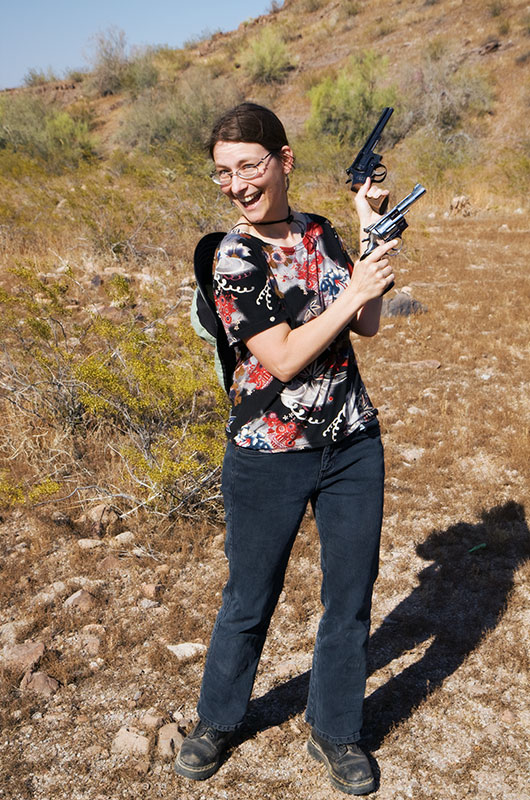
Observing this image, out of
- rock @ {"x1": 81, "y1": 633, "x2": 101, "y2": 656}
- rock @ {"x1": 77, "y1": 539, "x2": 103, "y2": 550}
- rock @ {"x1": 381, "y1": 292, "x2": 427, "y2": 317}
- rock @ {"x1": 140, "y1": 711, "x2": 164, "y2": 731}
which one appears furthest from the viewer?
rock @ {"x1": 381, "y1": 292, "x2": 427, "y2": 317}

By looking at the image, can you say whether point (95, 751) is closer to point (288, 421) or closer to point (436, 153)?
point (288, 421)

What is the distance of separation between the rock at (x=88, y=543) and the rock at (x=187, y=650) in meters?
0.88

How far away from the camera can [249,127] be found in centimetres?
159

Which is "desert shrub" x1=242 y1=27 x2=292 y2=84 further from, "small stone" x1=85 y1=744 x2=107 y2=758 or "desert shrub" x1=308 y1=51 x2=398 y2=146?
"small stone" x1=85 y1=744 x2=107 y2=758

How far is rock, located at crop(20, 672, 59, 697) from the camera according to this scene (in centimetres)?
247

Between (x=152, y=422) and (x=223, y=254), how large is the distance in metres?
2.52


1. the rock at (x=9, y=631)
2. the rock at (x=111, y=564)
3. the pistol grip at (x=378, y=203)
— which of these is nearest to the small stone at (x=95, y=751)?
the rock at (x=9, y=631)

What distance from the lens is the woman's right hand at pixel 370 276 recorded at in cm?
152

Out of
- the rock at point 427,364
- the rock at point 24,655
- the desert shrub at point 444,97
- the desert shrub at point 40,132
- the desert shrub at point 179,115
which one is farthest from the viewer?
the desert shrub at point 179,115

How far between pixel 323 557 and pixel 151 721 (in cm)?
103

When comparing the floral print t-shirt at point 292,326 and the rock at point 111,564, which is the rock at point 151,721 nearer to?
the rock at point 111,564

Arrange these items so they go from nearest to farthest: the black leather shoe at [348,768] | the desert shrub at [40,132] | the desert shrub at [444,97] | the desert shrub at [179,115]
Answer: the black leather shoe at [348,768] → the desert shrub at [444,97] → the desert shrub at [40,132] → the desert shrub at [179,115]

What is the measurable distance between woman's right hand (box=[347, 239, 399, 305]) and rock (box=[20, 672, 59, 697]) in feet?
6.56

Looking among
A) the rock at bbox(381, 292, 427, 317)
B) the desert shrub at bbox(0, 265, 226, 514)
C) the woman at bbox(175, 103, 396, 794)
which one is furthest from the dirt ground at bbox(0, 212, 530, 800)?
the rock at bbox(381, 292, 427, 317)
